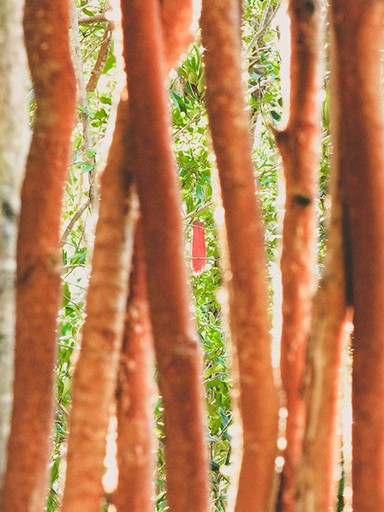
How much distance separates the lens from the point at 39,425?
41 cm

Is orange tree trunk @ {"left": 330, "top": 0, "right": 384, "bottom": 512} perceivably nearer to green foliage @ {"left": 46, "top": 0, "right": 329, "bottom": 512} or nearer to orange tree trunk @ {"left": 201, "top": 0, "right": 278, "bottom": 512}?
orange tree trunk @ {"left": 201, "top": 0, "right": 278, "bottom": 512}

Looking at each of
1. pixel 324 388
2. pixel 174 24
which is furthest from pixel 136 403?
pixel 174 24

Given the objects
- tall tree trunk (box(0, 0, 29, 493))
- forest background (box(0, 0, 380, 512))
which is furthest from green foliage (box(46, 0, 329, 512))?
tall tree trunk (box(0, 0, 29, 493))

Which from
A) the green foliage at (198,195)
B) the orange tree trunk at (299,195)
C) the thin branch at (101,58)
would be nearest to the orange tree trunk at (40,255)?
the orange tree trunk at (299,195)

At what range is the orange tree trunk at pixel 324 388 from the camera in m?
0.39

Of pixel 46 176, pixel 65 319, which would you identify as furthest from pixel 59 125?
pixel 65 319

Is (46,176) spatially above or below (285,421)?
above

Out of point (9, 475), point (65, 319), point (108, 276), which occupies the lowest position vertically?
point (9, 475)

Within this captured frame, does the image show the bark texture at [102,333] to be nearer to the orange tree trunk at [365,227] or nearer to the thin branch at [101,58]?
the orange tree trunk at [365,227]

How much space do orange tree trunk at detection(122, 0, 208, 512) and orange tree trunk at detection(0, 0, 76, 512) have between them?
5 centimetres

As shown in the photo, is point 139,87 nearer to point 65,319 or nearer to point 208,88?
point 208,88

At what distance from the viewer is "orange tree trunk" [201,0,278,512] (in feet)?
1.28

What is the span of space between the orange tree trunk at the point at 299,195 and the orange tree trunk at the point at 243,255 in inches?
1.0

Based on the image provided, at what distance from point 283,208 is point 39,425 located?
0.17m
